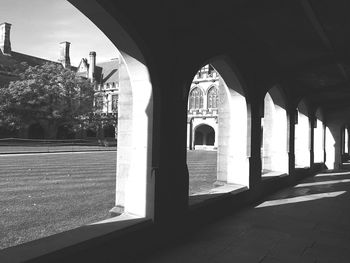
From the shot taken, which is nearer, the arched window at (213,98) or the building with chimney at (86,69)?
the building with chimney at (86,69)

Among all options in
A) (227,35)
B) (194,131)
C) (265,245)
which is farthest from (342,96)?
(194,131)

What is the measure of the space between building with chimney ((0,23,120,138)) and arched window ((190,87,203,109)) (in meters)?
11.0

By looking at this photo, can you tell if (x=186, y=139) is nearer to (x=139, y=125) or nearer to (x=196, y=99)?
(x=139, y=125)

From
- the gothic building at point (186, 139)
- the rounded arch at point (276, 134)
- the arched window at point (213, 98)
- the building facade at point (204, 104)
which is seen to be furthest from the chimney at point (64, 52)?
the gothic building at point (186, 139)

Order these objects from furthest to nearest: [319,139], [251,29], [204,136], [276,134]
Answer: [204,136], [319,139], [276,134], [251,29]

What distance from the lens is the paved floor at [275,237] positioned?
4.00 meters

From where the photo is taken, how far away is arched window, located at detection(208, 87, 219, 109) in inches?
1779

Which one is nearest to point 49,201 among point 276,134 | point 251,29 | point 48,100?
point 251,29

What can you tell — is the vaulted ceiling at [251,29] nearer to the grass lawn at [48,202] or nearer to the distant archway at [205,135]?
the grass lawn at [48,202]

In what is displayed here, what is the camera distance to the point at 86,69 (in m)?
62.2

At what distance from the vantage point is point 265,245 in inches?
175

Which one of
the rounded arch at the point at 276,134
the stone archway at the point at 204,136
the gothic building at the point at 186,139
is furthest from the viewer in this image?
the stone archway at the point at 204,136

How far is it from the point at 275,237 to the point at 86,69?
61432mm

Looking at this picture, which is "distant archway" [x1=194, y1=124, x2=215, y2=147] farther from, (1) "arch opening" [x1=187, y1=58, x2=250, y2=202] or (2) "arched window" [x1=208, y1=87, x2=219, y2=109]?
(1) "arch opening" [x1=187, y1=58, x2=250, y2=202]
